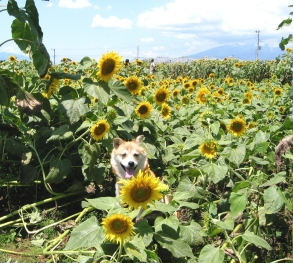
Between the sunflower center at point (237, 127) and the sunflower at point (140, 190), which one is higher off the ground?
the sunflower at point (140, 190)

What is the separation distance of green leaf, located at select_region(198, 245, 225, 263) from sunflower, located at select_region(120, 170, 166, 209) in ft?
1.74

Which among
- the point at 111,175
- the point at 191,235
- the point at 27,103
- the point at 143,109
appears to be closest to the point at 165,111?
the point at 143,109

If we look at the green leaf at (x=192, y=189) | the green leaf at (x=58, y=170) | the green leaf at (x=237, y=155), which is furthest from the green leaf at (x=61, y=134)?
the green leaf at (x=237, y=155)

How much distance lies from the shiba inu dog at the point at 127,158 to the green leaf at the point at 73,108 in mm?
387

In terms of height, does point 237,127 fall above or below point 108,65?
below

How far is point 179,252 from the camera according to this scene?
2146 millimetres

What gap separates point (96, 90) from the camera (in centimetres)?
340

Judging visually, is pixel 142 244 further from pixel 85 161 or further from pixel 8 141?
pixel 8 141

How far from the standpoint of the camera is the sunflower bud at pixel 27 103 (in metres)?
3.37

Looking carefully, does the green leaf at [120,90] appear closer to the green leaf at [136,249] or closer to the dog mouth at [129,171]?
the dog mouth at [129,171]

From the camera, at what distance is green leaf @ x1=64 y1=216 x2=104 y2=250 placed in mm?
2066

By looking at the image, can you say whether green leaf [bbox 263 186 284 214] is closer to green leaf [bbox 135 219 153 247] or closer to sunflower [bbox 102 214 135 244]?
green leaf [bbox 135 219 153 247]

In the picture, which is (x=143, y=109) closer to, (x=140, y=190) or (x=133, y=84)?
(x=133, y=84)

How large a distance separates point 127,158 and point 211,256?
1154 mm
